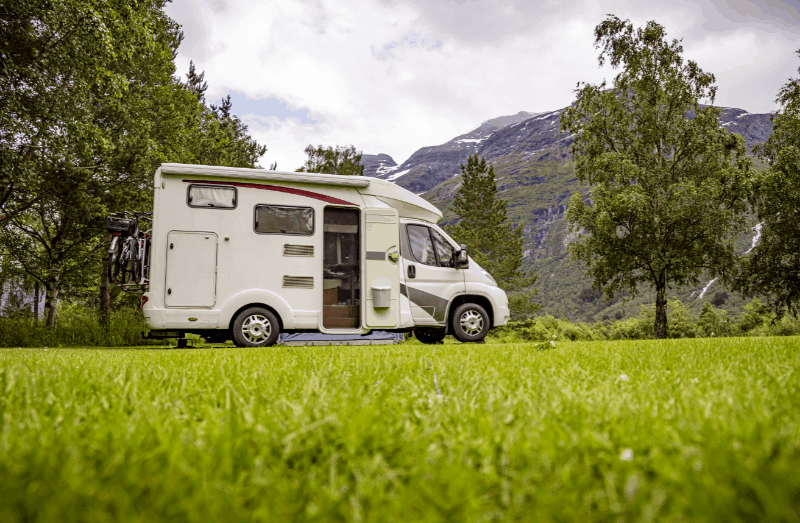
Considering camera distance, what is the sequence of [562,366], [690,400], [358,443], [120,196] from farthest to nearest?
[120,196], [562,366], [690,400], [358,443]

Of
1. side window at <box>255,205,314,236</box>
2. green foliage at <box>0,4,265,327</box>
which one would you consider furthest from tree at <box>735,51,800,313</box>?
green foliage at <box>0,4,265,327</box>

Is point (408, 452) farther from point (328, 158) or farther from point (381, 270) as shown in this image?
point (328, 158)

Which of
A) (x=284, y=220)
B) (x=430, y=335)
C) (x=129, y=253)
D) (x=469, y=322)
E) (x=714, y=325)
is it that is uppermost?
(x=284, y=220)

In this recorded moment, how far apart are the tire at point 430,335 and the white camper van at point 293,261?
1.76 ft

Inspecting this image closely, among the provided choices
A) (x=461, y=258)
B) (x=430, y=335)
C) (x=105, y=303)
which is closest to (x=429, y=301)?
(x=461, y=258)

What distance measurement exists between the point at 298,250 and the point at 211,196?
1814mm

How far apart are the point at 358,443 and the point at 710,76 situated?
24.2 m

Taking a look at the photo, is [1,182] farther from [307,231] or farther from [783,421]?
[783,421]

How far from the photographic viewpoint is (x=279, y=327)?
27.9ft

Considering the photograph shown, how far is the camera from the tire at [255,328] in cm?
817

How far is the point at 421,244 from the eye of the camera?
9.72 meters

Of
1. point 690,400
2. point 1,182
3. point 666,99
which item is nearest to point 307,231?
point 690,400

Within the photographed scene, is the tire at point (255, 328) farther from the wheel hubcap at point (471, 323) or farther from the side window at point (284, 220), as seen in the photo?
the wheel hubcap at point (471, 323)

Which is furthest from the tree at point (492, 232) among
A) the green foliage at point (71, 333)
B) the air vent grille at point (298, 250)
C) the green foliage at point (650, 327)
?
the air vent grille at point (298, 250)
